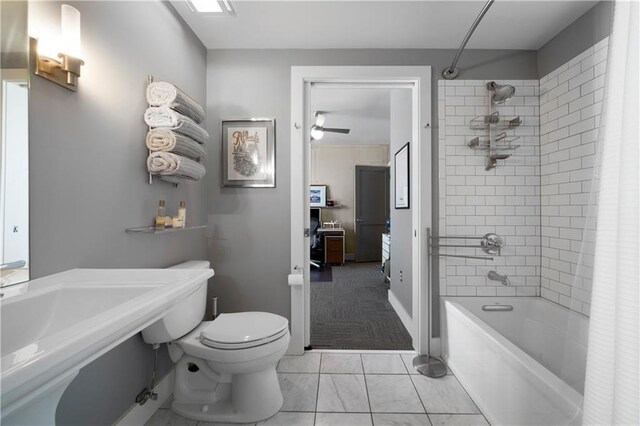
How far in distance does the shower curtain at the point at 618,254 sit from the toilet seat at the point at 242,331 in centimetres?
119

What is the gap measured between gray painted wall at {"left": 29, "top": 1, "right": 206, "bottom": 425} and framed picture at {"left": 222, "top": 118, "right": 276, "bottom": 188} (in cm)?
53

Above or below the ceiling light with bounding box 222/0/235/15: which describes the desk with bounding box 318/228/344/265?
→ below

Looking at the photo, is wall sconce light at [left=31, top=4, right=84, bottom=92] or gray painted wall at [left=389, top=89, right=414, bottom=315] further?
gray painted wall at [left=389, top=89, right=414, bottom=315]

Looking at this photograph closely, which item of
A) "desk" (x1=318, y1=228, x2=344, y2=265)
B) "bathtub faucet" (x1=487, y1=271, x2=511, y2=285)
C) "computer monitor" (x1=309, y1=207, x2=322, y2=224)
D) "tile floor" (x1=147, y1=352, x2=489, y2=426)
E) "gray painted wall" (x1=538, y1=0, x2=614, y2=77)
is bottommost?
"tile floor" (x1=147, y1=352, x2=489, y2=426)

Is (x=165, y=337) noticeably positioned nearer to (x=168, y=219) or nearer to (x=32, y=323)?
(x=168, y=219)

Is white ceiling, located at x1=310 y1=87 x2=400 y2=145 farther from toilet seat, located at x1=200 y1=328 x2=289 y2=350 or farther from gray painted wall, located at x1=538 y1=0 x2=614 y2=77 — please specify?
toilet seat, located at x1=200 y1=328 x2=289 y2=350

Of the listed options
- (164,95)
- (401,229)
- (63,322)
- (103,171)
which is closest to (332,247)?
(401,229)

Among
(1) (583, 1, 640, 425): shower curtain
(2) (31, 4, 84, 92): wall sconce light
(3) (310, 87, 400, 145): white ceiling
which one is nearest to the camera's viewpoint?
(1) (583, 1, 640, 425): shower curtain

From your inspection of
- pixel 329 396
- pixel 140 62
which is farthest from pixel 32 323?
pixel 329 396

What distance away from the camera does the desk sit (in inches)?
209

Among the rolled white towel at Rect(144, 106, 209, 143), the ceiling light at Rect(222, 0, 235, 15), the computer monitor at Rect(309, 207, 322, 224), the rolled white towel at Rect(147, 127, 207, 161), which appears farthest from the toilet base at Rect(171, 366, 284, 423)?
the computer monitor at Rect(309, 207, 322, 224)

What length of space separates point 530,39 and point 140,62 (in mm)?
2538

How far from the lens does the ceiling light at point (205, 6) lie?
1.55 meters

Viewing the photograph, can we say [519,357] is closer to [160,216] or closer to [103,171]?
[160,216]
